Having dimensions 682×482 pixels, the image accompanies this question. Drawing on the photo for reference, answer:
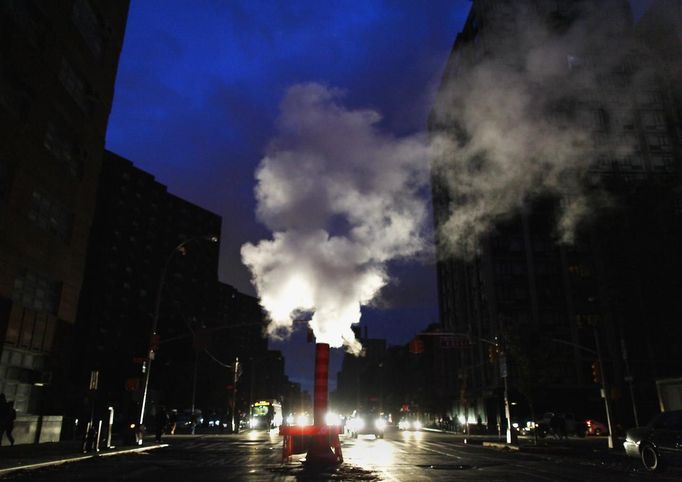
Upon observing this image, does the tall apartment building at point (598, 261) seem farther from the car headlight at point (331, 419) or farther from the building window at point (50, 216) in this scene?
the building window at point (50, 216)

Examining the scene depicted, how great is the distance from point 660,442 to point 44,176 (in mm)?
28235

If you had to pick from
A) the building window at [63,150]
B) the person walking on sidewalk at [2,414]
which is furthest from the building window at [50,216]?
the person walking on sidewalk at [2,414]

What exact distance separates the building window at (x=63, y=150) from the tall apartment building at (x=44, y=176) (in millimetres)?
54

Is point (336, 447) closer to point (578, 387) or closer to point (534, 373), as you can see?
point (534, 373)

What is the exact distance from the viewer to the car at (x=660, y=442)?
524 inches

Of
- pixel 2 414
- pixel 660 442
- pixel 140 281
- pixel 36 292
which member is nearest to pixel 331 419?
pixel 660 442

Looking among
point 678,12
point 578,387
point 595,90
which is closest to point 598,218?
point 595,90

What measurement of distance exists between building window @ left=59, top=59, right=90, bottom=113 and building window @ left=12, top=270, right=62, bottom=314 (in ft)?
34.5

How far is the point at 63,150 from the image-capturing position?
29406 millimetres

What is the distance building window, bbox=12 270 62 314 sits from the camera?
82.4 ft

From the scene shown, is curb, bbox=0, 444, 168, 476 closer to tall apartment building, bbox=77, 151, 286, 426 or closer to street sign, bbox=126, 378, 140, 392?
street sign, bbox=126, 378, 140, 392

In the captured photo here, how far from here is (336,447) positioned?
617 inches

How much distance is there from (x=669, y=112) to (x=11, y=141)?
74.9 metres

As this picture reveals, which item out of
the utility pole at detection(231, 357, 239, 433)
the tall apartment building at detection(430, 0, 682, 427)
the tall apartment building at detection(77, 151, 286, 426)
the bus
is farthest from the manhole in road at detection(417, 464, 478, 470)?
the tall apartment building at detection(77, 151, 286, 426)
